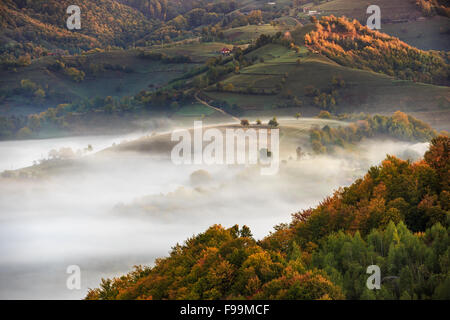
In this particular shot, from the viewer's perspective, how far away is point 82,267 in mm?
89688

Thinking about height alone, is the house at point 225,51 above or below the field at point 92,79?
above

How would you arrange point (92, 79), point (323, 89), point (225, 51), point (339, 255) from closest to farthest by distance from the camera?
point (339, 255) → point (323, 89) → point (225, 51) → point (92, 79)

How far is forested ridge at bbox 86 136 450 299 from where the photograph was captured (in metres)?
15.0

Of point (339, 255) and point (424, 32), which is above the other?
point (424, 32)

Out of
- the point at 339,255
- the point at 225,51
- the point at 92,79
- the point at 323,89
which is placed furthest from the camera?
the point at 92,79

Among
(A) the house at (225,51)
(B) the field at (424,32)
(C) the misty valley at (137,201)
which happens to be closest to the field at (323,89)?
(C) the misty valley at (137,201)

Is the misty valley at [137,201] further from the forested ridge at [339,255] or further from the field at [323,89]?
the forested ridge at [339,255]

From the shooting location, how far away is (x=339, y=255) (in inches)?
700

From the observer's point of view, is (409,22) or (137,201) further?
(409,22)

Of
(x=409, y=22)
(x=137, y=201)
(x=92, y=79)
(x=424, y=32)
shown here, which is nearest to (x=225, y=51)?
(x=92, y=79)

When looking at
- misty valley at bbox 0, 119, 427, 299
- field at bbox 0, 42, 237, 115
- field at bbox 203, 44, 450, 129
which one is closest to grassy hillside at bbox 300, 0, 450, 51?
field at bbox 0, 42, 237, 115

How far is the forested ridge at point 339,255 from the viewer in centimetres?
1498

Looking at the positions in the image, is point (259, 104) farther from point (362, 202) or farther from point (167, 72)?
point (362, 202)

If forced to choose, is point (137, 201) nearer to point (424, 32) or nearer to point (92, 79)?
point (92, 79)
